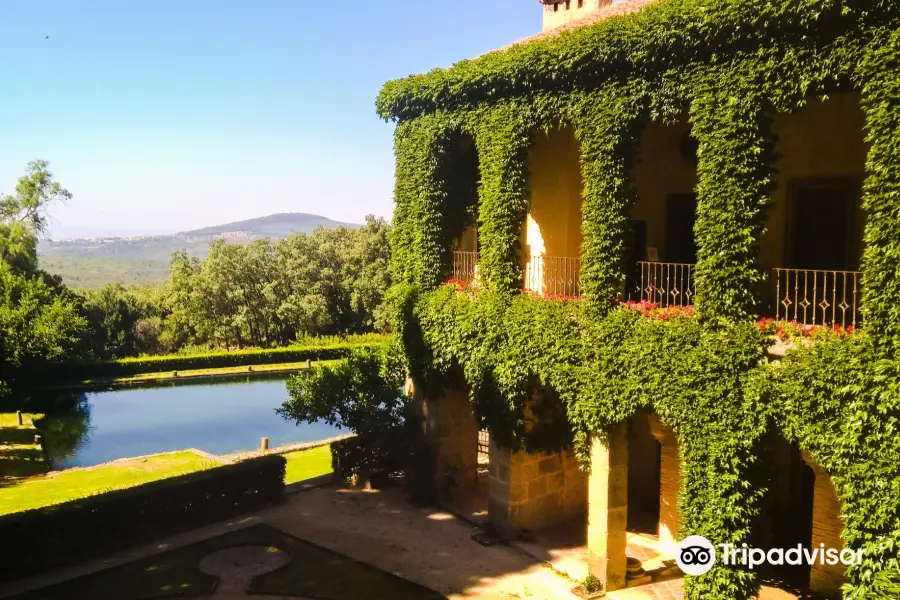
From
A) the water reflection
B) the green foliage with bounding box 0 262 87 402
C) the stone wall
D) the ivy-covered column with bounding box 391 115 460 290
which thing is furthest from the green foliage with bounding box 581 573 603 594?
the green foliage with bounding box 0 262 87 402

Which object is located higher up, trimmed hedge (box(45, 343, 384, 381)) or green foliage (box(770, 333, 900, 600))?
green foliage (box(770, 333, 900, 600))

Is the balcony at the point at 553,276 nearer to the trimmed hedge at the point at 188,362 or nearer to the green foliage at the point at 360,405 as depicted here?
the green foliage at the point at 360,405

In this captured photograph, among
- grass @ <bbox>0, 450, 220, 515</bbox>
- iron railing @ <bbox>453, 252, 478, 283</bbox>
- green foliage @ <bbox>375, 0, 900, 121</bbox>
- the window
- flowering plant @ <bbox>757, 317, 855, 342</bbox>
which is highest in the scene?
green foliage @ <bbox>375, 0, 900, 121</bbox>

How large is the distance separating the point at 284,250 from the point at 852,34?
53119 millimetres

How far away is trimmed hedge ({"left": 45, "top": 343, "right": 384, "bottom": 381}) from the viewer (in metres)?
39.0

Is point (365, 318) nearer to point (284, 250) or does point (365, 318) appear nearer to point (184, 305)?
point (284, 250)

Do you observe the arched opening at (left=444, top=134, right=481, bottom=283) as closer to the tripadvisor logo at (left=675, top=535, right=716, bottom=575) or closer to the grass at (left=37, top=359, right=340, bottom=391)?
the tripadvisor logo at (left=675, top=535, right=716, bottom=575)

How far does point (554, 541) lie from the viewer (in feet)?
48.4

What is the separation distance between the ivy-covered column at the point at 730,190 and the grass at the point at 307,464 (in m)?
12.6

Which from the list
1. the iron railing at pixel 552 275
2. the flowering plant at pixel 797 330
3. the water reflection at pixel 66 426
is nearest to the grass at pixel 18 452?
the water reflection at pixel 66 426

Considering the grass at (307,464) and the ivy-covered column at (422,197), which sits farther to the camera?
the grass at (307,464)

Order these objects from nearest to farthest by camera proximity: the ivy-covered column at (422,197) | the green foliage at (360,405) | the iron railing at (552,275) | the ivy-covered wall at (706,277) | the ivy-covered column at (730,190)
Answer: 1. the ivy-covered wall at (706,277)
2. the ivy-covered column at (730,190)
3. the iron railing at (552,275)
4. the ivy-covered column at (422,197)
5. the green foliage at (360,405)

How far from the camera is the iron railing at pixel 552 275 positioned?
14.3m

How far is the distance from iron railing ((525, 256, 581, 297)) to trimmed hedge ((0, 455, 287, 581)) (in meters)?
7.67
